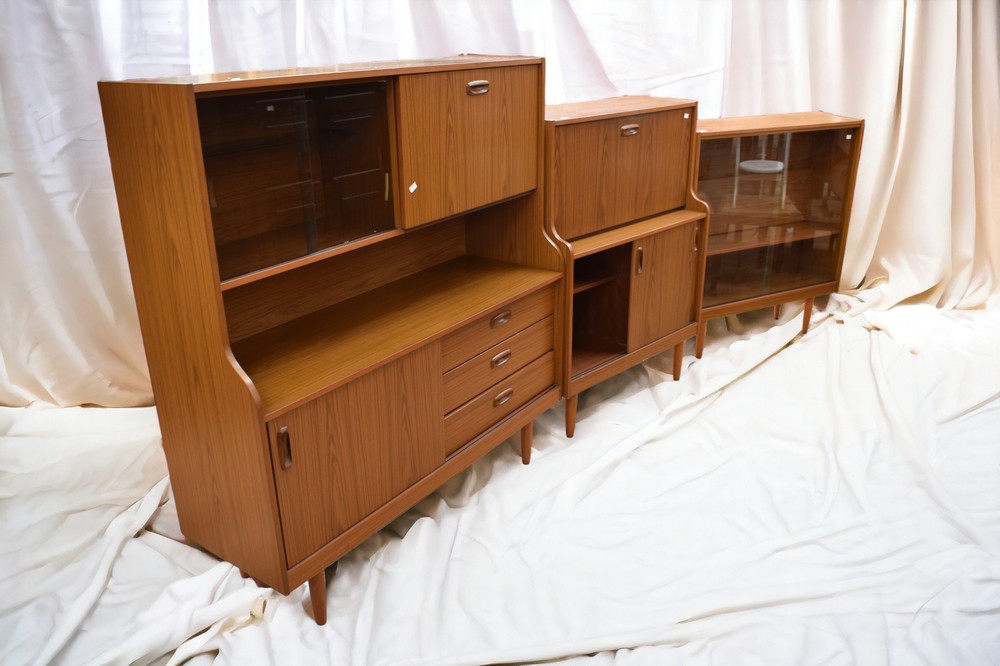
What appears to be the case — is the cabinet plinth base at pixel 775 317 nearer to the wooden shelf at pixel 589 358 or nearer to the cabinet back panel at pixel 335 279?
the wooden shelf at pixel 589 358

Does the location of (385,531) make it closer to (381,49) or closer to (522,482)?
(522,482)

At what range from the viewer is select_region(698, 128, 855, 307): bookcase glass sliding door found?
3.28 meters

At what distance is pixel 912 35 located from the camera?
3586 mm

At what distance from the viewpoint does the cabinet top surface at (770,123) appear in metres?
3.15

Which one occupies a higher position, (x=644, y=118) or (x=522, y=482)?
(x=644, y=118)

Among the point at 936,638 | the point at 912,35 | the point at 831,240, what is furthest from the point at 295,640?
the point at 912,35

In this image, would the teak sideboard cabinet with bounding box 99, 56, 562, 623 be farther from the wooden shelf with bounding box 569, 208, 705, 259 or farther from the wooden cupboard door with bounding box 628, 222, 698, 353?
the wooden cupboard door with bounding box 628, 222, 698, 353

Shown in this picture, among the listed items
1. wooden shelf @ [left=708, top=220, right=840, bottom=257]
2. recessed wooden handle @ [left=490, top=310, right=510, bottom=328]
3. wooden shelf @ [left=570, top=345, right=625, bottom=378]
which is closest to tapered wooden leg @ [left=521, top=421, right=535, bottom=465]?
wooden shelf @ [left=570, top=345, right=625, bottom=378]

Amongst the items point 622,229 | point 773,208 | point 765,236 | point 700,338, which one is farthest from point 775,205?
point 622,229

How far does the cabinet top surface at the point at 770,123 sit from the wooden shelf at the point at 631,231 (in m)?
0.32

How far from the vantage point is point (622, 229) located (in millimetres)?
2844

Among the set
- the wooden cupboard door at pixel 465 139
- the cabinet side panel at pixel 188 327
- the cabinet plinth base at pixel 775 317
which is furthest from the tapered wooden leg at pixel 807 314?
the cabinet side panel at pixel 188 327

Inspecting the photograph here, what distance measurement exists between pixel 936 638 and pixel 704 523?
632 millimetres

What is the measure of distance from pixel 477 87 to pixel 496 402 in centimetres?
88
